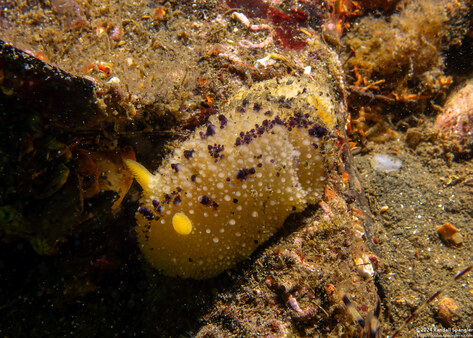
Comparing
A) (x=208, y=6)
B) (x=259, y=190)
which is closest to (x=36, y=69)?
(x=259, y=190)

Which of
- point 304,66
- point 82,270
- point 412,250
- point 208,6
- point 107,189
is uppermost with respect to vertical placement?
point 208,6

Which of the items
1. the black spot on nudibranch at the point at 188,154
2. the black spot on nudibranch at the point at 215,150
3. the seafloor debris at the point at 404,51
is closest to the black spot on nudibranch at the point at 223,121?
the black spot on nudibranch at the point at 215,150

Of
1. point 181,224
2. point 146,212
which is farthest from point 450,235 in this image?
point 146,212

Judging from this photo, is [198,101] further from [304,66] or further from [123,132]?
[304,66]

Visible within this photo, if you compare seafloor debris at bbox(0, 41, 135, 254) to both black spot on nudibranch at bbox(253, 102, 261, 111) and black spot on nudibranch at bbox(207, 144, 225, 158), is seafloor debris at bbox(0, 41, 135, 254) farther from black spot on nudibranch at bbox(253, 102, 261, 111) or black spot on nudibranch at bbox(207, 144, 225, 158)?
black spot on nudibranch at bbox(253, 102, 261, 111)

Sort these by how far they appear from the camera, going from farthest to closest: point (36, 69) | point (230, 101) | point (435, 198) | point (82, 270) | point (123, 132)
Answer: point (435, 198)
point (230, 101)
point (123, 132)
point (82, 270)
point (36, 69)

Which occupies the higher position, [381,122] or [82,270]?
[381,122]

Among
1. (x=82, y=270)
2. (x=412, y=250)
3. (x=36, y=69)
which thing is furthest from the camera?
(x=412, y=250)
